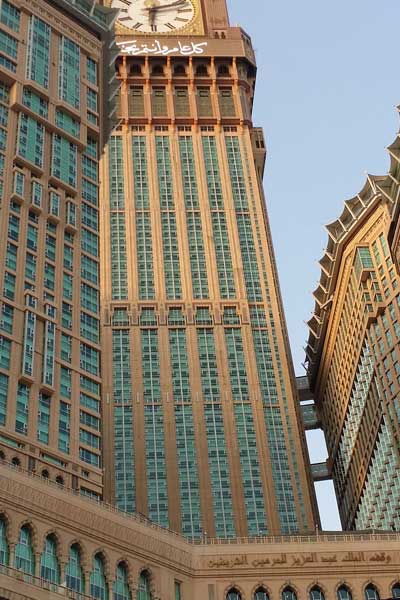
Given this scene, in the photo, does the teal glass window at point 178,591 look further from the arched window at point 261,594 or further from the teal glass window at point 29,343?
the teal glass window at point 29,343

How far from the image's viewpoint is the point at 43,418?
8638 cm

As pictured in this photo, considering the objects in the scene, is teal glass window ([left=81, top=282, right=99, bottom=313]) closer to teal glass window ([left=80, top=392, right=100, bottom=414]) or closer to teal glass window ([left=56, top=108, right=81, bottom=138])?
teal glass window ([left=80, top=392, right=100, bottom=414])

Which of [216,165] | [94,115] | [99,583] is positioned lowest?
[99,583]

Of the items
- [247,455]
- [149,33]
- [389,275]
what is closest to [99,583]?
[247,455]

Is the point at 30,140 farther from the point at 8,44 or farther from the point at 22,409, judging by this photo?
the point at 22,409

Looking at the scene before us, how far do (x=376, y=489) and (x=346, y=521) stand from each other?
65.3 feet

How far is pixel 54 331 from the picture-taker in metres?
91.6

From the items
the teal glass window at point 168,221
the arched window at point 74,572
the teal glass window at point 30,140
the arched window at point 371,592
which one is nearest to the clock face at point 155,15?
the teal glass window at point 168,221

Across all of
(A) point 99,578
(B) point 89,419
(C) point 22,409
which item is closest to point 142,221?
(B) point 89,419

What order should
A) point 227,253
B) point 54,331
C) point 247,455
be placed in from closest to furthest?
point 54,331, point 247,455, point 227,253

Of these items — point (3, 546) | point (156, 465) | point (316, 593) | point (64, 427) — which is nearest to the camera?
point (3, 546)

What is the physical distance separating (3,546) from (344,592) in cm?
2585

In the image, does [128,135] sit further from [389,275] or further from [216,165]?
[389,275]

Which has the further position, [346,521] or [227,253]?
[346,521]
